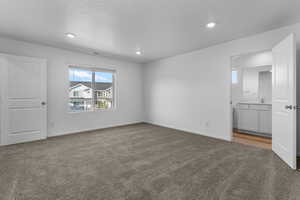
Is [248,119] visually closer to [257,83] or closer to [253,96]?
[253,96]

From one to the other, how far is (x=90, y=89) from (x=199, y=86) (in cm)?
356

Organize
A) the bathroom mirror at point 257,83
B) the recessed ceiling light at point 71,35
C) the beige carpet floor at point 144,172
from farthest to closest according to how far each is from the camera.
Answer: the bathroom mirror at point 257,83 → the recessed ceiling light at point 71,35 → the beige carpet floor at point 144,172

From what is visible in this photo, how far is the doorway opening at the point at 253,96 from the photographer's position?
409 centimetres

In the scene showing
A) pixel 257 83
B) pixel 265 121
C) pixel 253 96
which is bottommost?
pixel 265 121

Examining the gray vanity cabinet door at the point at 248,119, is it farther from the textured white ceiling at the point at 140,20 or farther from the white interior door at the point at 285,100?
the textured white ceiling at the point at 140,20

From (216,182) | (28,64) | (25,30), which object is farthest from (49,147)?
(216,182)

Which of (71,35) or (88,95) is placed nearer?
(71,35)

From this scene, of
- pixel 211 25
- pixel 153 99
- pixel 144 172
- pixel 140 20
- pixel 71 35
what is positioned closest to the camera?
pixel 144 172

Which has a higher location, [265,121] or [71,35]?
[71,35]

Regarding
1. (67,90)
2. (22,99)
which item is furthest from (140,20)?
(22,99)

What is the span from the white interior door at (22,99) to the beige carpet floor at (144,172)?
0.40 meters

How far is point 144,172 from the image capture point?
2162 millimetres

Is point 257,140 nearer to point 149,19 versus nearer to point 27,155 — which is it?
point 149,19

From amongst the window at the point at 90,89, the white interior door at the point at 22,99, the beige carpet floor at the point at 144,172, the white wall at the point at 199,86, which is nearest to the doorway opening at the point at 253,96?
the white wall at the point at 199,86
